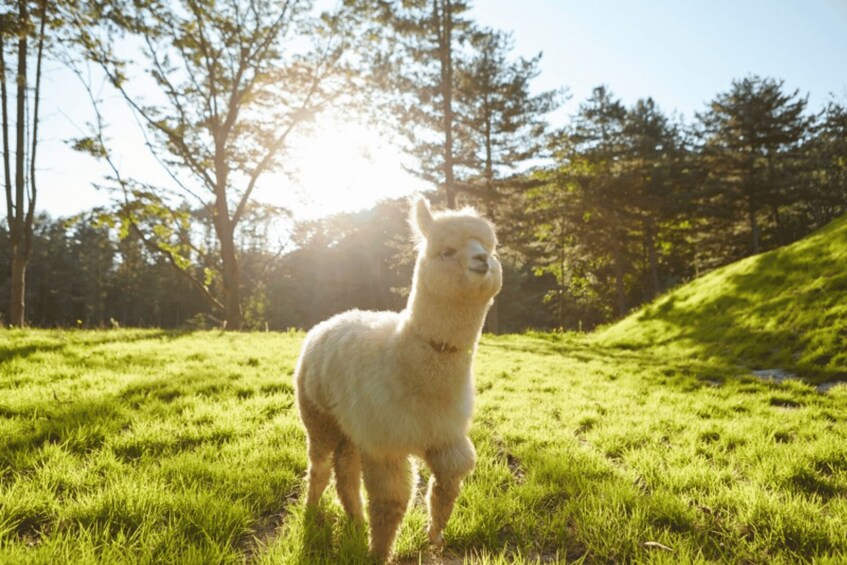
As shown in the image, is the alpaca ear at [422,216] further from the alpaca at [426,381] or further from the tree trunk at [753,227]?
the tree trunk at [753,227]

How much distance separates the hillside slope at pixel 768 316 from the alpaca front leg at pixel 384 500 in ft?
27.5

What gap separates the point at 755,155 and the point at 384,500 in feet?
119

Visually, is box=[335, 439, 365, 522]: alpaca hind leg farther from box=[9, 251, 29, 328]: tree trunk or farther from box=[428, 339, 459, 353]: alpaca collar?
box=[9, 251, 29, 328]: tree trunk

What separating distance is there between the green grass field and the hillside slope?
126 millimetres

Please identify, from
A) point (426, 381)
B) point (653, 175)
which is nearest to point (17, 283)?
point (426, 381)

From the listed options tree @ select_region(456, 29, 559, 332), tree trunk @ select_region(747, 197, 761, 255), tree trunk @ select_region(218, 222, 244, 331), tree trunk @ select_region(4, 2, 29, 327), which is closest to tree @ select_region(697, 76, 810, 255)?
tree trunk @ select_region(747, 197, 761, 255)

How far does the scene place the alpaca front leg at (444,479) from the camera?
2.55 m

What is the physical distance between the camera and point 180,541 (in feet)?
8.02

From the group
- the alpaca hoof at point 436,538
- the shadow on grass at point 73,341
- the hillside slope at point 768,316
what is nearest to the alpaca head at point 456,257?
the alpaca hoof at point 436,538

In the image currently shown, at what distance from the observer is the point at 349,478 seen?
3.03 m

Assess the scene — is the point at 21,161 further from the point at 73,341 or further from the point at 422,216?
the point at 422,216

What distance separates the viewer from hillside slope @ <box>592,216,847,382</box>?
8328 mm

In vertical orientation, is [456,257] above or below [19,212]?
below

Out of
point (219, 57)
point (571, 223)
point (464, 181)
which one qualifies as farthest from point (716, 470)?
point (571, 223)
